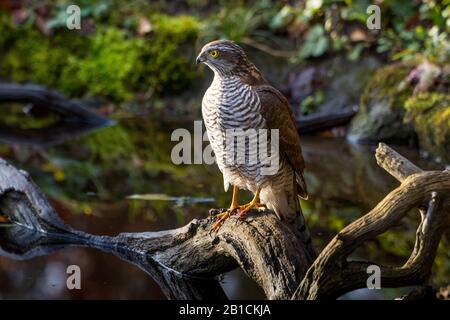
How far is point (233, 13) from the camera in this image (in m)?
10.6

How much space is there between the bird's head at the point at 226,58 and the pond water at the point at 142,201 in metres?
1.25

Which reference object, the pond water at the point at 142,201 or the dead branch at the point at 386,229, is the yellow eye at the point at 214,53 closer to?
the dead branch at the point at 386,229

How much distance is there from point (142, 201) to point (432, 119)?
2874 millimetres

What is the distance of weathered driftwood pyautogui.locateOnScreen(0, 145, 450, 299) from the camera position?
3.19 metres

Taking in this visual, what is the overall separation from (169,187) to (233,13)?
4661 mm

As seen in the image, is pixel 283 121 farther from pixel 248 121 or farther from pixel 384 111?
pixel 384 111

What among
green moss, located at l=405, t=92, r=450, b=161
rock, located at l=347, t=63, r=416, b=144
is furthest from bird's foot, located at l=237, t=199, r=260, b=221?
rock, located at l=347, t=63, r=416, b=144

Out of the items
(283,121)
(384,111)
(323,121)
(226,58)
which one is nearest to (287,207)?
(283,121)

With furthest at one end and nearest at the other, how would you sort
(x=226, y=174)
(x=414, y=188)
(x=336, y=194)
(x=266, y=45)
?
(x=266, y=45)
(x=336, y=194)
(x=226, y=174)
(x=414, y=188)

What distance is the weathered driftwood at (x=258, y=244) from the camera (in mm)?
3191

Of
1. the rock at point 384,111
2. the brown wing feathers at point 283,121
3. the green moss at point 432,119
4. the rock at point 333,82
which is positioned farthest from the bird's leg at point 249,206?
the rock at point 333,82

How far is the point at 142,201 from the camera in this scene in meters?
6.12
